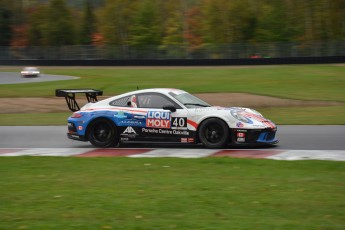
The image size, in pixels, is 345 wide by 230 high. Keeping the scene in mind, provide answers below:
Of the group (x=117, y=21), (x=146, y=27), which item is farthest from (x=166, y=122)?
(x=117, y=21)

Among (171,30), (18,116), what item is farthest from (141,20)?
(18,116)

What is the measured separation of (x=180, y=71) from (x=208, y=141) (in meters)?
32.9

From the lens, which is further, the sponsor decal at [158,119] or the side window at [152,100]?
the side window at [152,100]

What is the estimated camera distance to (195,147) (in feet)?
43.9

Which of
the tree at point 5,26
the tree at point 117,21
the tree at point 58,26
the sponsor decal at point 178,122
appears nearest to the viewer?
the sponsor decal at point 178,122

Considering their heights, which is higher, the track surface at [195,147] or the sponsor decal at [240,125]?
the sponsor decal at [240,125]

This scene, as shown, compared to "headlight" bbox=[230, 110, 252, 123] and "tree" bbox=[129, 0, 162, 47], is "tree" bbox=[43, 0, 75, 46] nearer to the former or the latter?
"tree" bbox=[129, 0, 162, 47]

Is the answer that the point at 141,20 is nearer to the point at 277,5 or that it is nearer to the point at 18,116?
the point at 277,5

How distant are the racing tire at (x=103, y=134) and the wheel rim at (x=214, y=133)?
203 cm

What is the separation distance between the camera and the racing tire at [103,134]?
13719 millimetres

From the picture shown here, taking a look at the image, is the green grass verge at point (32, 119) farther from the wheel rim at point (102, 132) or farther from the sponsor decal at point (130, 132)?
the sponsor decal at point (130, 132)

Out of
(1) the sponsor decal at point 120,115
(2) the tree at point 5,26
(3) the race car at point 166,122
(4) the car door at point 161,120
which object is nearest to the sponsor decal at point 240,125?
(3) the race car at point 166,122

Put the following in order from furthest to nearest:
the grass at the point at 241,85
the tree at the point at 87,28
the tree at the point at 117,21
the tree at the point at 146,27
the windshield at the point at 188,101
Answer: the tree at the point at 87,28
the tree at the point at 117,21
the tree at the point at 146,27
the grass at the point at 241,85
the windshield at the point at 188,101

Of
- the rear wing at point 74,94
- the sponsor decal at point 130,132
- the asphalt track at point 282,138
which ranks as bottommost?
the asphalt track at point 282,138
